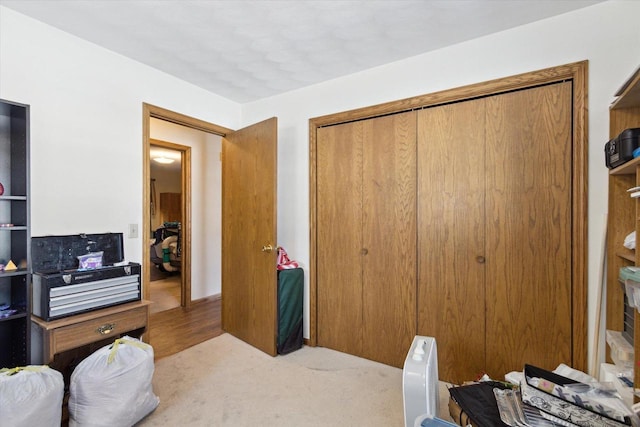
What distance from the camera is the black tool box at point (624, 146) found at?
1420 mm

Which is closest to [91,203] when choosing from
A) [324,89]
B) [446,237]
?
[324,89]

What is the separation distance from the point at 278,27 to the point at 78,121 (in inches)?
59.5

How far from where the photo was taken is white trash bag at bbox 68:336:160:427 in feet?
5.17

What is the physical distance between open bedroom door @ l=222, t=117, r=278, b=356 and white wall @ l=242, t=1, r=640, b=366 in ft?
1.16

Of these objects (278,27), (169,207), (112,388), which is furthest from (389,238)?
(169,207)

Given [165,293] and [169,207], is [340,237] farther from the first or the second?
[169,207]

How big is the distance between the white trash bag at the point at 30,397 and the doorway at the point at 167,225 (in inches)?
50.3

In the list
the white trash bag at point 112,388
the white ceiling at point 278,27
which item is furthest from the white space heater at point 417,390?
the white ceiling at point 278,27

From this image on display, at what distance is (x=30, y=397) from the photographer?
1.36 metres

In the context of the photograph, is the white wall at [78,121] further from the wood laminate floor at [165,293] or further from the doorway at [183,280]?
the wood laminate floor at [165,293]

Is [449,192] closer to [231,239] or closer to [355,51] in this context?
[355,51]

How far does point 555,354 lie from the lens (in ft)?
6.25

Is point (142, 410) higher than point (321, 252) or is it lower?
lower

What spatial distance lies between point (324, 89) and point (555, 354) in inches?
104
